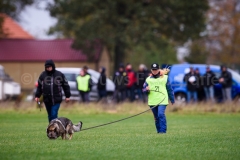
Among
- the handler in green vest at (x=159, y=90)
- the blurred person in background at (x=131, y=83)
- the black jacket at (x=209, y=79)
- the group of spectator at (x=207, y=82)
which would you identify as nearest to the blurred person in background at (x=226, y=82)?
the group of spectator at (x=207, y=82)

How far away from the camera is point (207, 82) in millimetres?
28375

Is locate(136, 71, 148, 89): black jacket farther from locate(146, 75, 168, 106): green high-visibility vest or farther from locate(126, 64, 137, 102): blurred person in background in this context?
locate(146, 75, 168, 106): green high-visibility vest

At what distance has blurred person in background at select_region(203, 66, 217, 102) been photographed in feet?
92.6

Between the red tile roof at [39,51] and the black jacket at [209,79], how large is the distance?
2363 centimetres

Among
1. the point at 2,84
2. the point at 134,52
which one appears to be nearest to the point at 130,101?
the point at 2,84

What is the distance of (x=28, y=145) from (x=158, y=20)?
116ft

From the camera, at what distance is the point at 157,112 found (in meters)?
15.5

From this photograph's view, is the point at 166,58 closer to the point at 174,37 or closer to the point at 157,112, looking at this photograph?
the point at 174,37

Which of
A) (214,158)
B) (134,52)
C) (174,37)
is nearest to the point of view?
(214,158)

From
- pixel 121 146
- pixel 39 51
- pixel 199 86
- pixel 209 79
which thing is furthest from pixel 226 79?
pixel 39 51

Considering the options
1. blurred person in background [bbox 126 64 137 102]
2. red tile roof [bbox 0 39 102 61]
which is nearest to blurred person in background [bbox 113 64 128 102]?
blurred person in background [bbox 126 64 137 102]

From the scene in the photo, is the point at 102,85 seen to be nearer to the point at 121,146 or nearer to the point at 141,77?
the point at 141,77

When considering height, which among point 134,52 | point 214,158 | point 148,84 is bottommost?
point 214,158

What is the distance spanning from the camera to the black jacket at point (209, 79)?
28234mm
